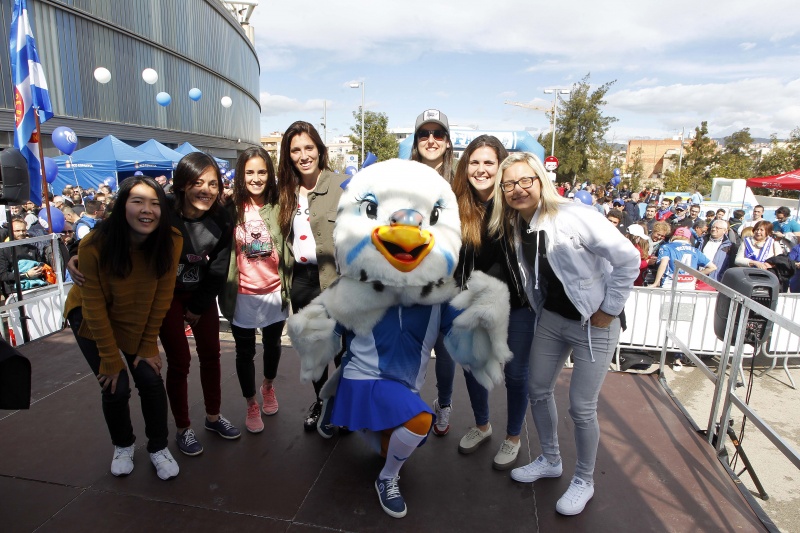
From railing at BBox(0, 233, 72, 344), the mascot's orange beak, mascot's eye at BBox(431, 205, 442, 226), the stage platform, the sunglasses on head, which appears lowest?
the stage platform

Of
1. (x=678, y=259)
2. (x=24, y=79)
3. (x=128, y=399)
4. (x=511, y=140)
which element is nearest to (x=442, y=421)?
(x=128, y=399)

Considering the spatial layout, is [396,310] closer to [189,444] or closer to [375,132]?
[189,444]

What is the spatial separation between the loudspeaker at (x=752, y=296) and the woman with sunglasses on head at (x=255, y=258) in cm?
290

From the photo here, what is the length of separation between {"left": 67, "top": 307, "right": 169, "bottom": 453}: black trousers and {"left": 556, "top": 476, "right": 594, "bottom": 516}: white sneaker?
2.18 m

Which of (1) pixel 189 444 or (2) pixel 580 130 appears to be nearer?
(1) pixel 189 444

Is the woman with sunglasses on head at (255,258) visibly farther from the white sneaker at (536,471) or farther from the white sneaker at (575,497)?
the white sneaker at (575,497)

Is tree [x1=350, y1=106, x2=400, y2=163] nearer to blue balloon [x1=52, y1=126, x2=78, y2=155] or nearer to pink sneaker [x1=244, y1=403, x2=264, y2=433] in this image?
blue balloon [x1=52, y1=126, x2=78, y2=155]

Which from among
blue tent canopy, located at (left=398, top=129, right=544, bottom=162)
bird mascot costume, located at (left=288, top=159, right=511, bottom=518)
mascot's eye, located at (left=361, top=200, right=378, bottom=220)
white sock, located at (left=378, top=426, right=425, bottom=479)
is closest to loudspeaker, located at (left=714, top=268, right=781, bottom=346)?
bird mascot costume, located at (left=288, top=159, right=511, bottom=518)

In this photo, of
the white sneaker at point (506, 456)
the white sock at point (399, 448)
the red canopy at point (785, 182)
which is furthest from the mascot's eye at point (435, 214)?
the red canopy at point (785, 182)

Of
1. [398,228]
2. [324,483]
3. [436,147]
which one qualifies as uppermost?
[436,147]

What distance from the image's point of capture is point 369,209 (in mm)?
2391

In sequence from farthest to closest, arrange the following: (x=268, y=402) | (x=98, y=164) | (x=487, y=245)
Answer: (x=98, y=164), (x=268, y=402), (x=487, y=245)

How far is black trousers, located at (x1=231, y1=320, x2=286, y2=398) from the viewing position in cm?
312

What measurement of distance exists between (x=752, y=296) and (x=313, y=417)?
3015 mm
